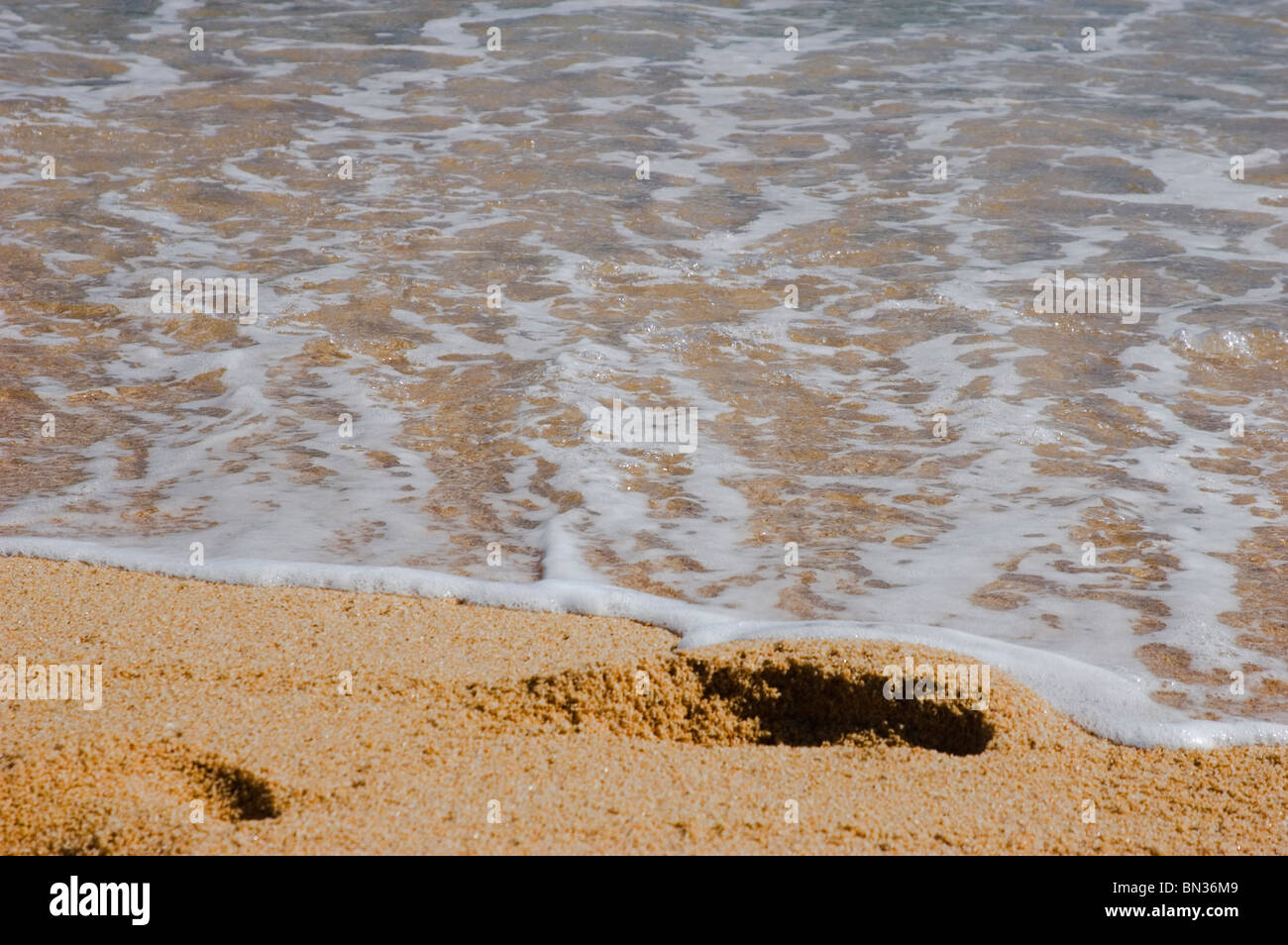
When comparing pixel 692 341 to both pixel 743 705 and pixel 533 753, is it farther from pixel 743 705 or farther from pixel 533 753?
pixel 533 753

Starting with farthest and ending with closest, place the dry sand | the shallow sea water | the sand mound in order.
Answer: the shallow sea water → the sand mound → the dry sand

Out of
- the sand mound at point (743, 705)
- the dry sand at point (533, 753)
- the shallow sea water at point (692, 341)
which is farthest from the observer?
the shallow sea water at point (692, 341)

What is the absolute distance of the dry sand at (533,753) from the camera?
6.77 feet

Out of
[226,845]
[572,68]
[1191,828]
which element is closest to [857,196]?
[572,68]

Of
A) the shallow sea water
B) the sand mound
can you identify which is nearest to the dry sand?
the sand mound

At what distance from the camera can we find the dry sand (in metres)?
2.06

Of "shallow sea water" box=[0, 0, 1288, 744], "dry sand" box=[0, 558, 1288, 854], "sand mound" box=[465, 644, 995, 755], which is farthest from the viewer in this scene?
"shallow sea water" box=[0, 0, 1288, 744]

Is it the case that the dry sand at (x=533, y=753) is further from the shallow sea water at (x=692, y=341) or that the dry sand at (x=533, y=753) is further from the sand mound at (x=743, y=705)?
the shallow sea water at (x=692, y=341)

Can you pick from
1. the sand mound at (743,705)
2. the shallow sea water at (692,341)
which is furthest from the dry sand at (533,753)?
the shallow sea water at (692,341)

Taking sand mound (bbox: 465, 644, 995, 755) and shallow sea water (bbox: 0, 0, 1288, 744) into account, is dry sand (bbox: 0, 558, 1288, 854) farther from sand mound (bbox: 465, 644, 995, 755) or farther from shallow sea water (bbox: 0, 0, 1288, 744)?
shallow sea water (bbox: 0, 0, 1288, 744)

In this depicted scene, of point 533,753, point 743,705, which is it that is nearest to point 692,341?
point 743,705

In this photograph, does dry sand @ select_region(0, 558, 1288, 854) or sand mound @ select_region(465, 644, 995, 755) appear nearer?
dry sand @ select_region(0, 558, 1288, 854)

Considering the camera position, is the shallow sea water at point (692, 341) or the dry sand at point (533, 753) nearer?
the dry sand at point (533, 753)

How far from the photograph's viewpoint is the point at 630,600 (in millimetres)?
3186
